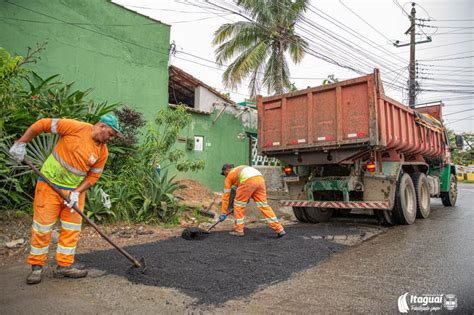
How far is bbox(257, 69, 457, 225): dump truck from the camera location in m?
5.86

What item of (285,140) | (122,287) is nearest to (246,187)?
(285,140)

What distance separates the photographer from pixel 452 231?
5.93m

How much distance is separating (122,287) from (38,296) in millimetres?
628

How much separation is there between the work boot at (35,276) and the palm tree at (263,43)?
41.6 ft

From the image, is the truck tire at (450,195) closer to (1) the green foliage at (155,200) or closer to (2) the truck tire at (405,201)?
(2) the truck tire at (405,201)

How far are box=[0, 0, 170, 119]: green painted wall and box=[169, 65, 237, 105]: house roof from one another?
2.16 metres

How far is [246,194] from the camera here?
17.7 ft

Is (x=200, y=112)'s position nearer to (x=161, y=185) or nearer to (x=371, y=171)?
(x=161, y=185)

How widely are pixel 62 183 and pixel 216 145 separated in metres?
8.54

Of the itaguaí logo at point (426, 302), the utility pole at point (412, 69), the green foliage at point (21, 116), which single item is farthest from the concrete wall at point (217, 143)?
the utility pole at point (412, 69)

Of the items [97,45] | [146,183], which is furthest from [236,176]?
[97,45]

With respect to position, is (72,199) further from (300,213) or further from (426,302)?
(300,213)

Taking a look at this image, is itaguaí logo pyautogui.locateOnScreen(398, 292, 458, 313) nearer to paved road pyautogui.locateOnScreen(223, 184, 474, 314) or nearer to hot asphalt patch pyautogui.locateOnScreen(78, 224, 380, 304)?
paved road pyautogui.locateOnScreen(223, 184, 474, 314)

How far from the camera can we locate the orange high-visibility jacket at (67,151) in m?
3.30
